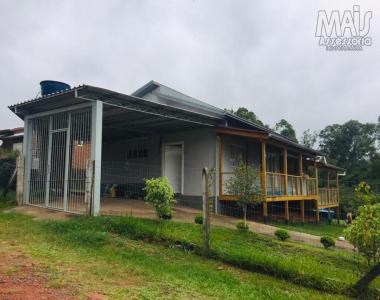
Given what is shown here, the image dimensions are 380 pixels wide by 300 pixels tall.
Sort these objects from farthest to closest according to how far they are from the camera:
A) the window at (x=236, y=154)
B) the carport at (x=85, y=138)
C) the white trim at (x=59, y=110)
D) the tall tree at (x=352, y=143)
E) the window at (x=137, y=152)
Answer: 1. the tall tree at (x=352, y=143)
2. the window at (x=137, y=152)
3. the window at (x=236, y=154)
4. the white trim at (x=59, y=110)
5. the carport at (x=85, y=138)

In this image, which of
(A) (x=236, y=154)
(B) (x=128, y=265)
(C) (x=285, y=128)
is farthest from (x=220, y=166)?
(C) (x=285, y=128)

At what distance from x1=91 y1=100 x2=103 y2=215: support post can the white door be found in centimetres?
628

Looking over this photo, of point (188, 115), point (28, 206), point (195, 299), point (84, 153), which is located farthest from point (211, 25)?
point (195, 299)

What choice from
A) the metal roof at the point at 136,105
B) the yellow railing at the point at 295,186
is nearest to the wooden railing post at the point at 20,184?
the metal roof at the point at 136,105

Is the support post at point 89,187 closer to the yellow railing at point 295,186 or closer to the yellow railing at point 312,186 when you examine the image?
the yellow railing at point 295,186

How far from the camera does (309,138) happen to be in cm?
6091

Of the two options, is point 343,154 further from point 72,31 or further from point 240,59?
point 72,31

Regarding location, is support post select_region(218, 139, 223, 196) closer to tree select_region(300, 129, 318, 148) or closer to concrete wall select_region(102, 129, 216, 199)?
concrete wall select_region(102, 129, 216, 199)

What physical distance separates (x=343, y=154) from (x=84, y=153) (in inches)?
1974

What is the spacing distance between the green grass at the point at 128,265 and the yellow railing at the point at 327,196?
579 inches

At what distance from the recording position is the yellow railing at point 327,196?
20.6 m

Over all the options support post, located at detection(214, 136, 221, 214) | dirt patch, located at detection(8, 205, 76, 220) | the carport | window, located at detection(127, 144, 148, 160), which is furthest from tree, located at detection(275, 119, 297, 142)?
dirt patch, located at detection(8, 205, 76, 220)

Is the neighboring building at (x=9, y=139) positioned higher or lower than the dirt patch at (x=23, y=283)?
higher

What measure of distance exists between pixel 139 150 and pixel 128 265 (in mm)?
11688
